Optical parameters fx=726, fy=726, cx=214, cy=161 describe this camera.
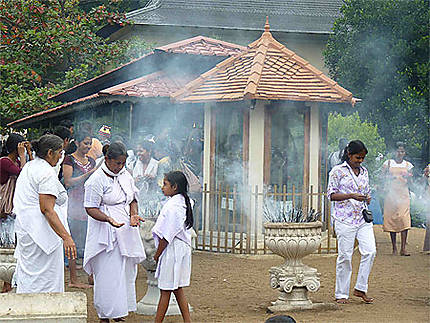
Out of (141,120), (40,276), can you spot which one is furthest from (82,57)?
(40,276)

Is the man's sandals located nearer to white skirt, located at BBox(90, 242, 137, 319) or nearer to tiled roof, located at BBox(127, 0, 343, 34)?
white skirt, located at BBox(90, 242, 137, 319)

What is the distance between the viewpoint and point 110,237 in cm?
670

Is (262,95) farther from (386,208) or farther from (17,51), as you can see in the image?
(17,51)

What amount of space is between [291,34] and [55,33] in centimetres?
1199

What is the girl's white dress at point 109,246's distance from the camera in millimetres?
6652

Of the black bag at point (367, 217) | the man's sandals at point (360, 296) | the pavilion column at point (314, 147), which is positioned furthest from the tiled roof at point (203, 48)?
the man's sandals at point (360, 296)

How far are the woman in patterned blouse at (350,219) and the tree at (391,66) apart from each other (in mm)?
12086

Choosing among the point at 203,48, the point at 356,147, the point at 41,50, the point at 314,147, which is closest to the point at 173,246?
the point at 356,147

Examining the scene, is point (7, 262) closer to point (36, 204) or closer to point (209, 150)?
point (36, 204)

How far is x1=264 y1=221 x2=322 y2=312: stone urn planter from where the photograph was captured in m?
7.78

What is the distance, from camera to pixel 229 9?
89.7 ft

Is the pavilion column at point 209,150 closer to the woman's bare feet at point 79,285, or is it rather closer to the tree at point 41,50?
the woman's bare feet at point 79,285

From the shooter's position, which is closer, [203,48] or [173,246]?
[173,246]

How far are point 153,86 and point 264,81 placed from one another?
94.4 inches
